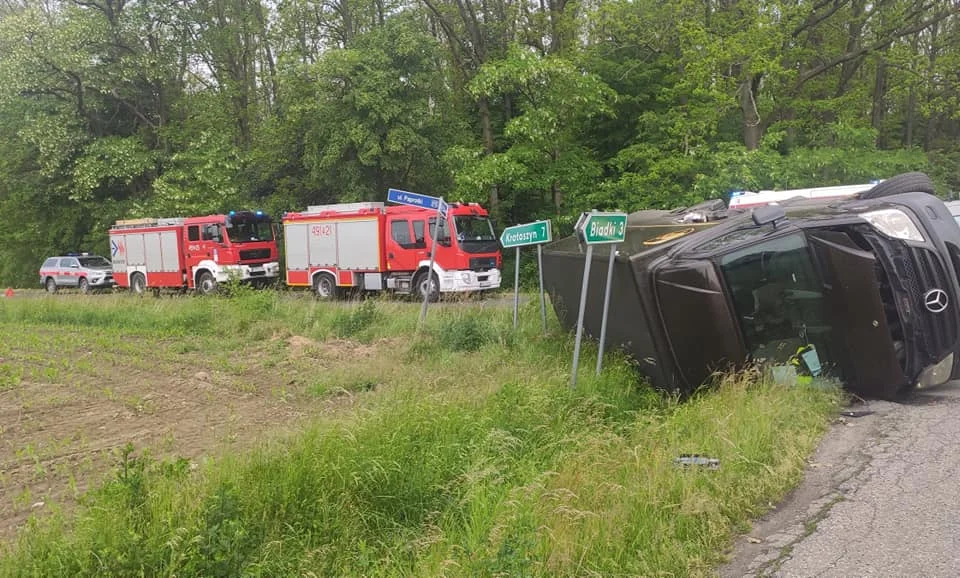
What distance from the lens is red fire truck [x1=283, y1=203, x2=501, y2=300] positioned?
1955cm

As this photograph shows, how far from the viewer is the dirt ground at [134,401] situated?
594 cm

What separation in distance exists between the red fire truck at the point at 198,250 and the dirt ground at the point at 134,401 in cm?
1018

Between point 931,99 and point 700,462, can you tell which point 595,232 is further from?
point 931,99

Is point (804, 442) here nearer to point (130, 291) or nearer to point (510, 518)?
point (510, 518)

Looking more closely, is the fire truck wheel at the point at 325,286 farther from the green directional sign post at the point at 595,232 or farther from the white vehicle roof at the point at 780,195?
the green directional sign post at the point at 595,232

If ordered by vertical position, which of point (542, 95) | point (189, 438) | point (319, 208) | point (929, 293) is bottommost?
point (189, 438)

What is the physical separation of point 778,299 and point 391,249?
1500cm

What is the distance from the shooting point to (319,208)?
2289 cm

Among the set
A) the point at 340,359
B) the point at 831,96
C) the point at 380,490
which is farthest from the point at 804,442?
the point at 831,96

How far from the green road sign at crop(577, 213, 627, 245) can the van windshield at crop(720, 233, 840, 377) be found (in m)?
1.10

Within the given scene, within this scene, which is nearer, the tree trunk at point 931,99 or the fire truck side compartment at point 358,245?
the tree trunk at point 931,99

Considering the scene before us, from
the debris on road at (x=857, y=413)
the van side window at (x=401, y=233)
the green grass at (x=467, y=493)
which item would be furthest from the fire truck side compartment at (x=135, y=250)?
the debris on road at (x=857, y=413)

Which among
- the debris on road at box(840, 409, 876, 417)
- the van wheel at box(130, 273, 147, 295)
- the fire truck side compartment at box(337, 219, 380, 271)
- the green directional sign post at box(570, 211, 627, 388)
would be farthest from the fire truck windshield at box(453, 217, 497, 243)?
the van wheel at box(130, 273, 147, 295)

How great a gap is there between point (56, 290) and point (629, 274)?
32407 mm
